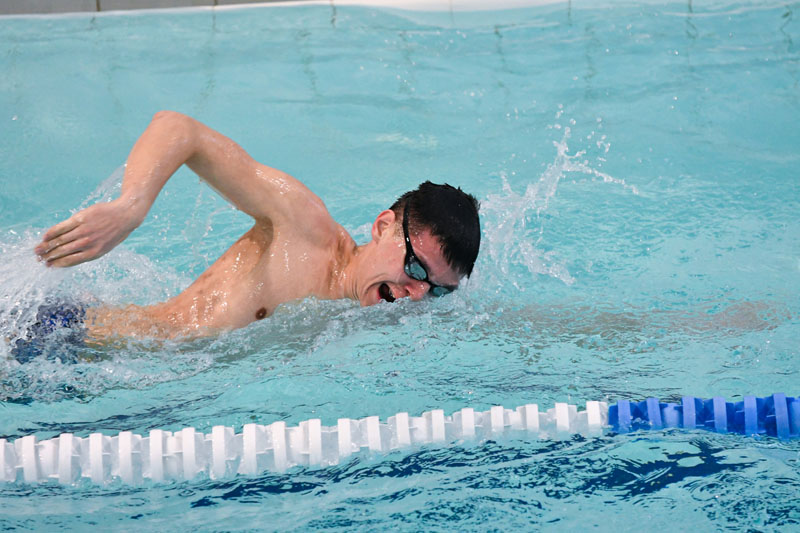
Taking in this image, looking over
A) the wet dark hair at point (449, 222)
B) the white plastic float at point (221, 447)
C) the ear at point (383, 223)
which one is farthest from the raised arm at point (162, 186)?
the white plastic float at point (221, 447)

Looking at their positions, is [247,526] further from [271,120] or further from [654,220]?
[271,120]

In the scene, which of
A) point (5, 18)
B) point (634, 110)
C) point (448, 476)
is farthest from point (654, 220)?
point (5, 18)

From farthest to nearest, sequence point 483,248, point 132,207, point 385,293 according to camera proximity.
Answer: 1. point 483,248
2. point 385,293
3. point 132,207

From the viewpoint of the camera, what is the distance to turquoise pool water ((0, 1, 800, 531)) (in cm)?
212

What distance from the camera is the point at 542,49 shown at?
603 centimetres

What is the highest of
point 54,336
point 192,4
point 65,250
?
point 192,4

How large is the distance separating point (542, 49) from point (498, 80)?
2.00ft

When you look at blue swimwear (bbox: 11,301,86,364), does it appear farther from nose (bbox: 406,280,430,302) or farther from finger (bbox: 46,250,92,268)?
nose (bbox: 406,280,430,302)

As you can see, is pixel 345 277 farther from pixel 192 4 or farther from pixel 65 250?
pixel 192 4

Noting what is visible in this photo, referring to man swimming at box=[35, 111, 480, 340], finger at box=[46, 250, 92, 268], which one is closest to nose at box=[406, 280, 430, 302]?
man swimming at box=[35, 111, 480, 340]

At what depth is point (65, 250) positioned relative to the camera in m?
1.91

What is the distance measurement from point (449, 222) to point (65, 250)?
3.60 feet

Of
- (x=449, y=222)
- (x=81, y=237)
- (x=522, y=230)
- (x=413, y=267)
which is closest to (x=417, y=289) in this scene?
(x=413, y=267)

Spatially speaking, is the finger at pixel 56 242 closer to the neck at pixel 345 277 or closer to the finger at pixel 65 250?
the finger at pixel 65 250
